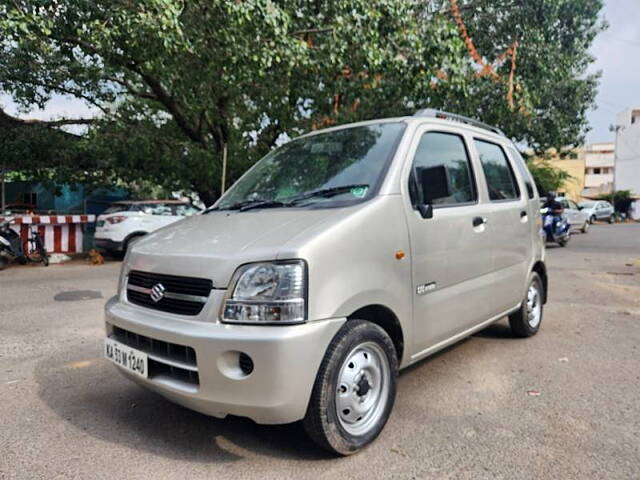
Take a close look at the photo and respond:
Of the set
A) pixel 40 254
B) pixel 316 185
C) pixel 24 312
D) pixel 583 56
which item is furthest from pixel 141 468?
pixel 583 56

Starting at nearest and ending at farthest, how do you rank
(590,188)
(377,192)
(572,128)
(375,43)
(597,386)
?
(377,192), (597,386), (375,43), (572,128), (590,188)

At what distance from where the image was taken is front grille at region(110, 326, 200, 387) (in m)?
2.37

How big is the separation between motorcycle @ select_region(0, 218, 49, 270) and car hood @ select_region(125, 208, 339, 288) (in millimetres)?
8309

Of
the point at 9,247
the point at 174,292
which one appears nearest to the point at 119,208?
the point at 9,247

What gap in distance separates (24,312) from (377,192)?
5.15m

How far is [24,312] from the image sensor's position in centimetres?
595

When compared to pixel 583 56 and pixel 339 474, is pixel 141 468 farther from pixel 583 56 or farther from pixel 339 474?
pixel 583 56

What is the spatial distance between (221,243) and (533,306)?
343 centimetres

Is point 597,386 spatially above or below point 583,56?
below

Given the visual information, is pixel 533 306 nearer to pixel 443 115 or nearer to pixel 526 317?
pixel 526 317

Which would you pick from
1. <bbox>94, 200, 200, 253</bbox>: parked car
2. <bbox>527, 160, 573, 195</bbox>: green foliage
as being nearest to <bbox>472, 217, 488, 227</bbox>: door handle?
<bbox>94, 200, 200, 253</bbox>: parked car

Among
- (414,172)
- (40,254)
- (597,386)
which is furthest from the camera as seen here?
(40,254)

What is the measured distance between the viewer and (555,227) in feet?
45.6

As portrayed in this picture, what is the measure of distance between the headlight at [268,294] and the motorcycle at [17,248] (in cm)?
917
